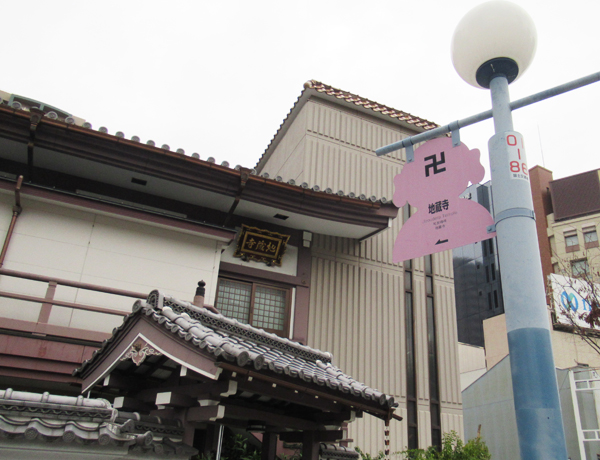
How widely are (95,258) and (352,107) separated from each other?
30.1 feet

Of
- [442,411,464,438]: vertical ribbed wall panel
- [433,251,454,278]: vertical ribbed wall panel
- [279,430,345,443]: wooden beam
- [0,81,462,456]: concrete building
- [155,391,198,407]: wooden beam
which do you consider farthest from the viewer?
[433,251,454,278]: vertical ribbed wall panel

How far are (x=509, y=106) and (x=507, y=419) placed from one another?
2324 cm

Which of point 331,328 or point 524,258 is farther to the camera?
point 331,328

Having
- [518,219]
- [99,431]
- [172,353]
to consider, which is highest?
[518,219]

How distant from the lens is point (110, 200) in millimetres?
11445

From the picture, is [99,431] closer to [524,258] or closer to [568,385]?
[524,258]

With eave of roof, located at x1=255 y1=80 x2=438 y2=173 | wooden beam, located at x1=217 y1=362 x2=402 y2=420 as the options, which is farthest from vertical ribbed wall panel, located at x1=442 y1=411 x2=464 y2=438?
eave of roof, located at x1=255 y1=80 x2=438 y2=173

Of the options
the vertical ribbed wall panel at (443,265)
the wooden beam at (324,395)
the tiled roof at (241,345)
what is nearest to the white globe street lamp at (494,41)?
the tiled roof at (241,345)

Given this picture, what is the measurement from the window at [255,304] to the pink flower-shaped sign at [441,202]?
7.37m

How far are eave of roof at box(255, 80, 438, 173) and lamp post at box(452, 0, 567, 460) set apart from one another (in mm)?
10903

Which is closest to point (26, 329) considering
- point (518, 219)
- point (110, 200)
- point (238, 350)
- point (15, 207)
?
point (15, 207)

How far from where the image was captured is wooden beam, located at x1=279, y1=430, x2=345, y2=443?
7203 mm

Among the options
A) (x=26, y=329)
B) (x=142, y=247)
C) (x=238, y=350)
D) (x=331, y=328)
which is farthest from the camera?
(x=331, y=328)

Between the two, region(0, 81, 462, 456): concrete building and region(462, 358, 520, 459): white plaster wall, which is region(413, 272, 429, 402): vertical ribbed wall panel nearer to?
region(0, 81, 462, 456): concrete building
